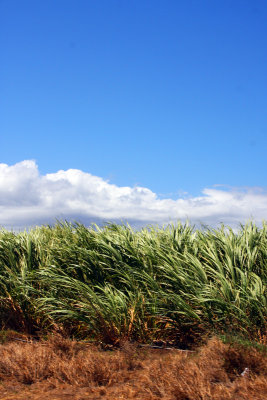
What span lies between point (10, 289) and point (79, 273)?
169 cm

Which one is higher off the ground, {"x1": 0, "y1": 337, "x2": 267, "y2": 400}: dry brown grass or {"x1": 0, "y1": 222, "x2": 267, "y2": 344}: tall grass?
{"x1": 0, "y1": 222, "x2": 267, "y2": 344}: tall grass

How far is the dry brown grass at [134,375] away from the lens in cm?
508

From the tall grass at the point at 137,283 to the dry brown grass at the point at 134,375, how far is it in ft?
3.06

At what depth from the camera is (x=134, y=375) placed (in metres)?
5.88

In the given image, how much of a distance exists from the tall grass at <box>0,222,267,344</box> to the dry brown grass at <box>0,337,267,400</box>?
36.8 inches

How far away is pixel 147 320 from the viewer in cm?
762

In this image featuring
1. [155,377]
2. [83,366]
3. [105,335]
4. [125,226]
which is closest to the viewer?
[155,377]

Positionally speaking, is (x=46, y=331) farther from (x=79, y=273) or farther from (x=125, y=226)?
(x=125, y=226)

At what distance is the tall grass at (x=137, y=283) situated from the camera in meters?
7.32

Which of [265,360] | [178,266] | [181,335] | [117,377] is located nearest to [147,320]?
[181,335]

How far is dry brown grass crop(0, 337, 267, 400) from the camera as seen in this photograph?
508 centimetres

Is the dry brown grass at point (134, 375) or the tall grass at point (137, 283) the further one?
the tall grass at point (137, 283)

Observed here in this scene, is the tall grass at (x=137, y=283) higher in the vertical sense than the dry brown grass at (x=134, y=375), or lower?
higher

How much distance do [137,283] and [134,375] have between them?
97.2 inches
